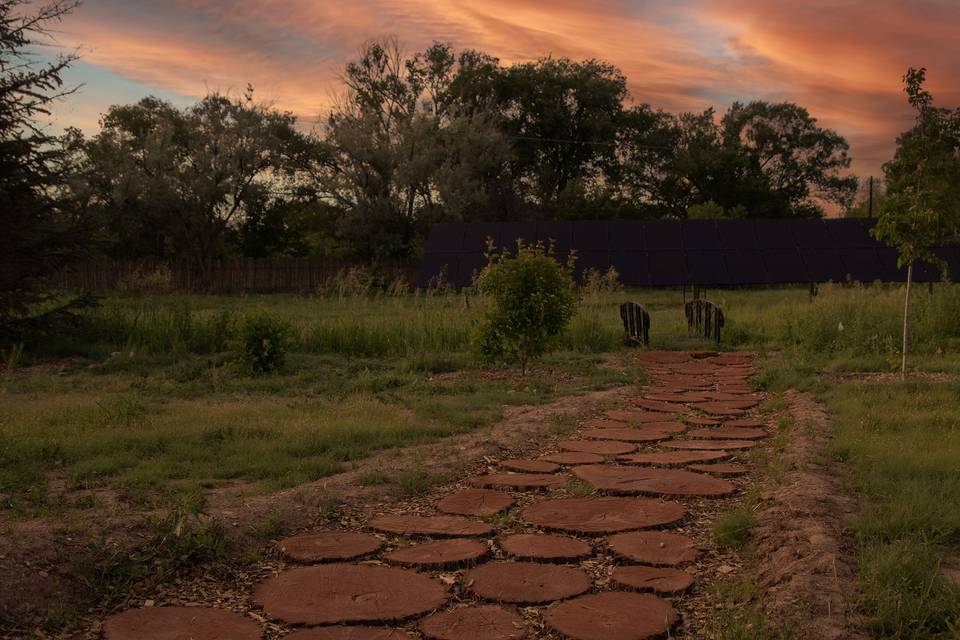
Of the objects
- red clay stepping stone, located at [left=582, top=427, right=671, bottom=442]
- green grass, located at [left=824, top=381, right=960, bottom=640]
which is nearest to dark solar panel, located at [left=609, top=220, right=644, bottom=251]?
green grass, located at [left=824, top=381, right=960, bottom=640]

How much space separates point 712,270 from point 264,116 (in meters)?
21.0

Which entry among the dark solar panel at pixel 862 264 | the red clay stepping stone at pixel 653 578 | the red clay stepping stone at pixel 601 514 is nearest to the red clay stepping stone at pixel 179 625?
the red clay stepping stone at pixel 653 578

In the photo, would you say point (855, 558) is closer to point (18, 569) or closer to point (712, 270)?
point (18, 569)

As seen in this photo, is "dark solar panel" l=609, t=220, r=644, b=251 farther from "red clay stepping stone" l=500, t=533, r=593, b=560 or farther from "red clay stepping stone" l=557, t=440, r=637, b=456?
"red clay stepping stone" l=500, t=533, r=593, b=560

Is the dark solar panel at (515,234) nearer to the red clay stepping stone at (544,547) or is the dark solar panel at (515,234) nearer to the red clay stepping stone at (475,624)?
the red clay stepping stone at (544,547)

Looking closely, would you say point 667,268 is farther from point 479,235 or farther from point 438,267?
point 438,267

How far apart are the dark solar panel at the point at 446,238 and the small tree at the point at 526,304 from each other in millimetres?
10422

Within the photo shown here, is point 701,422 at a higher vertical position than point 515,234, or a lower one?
lower

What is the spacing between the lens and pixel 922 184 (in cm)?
852

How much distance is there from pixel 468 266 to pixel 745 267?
5.93 metres

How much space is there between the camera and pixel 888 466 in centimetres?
452

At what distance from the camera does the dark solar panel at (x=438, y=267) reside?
18531 millimetres

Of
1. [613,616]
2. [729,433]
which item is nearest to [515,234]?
[729,433]

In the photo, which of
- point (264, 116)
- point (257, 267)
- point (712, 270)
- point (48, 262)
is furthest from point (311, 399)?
point (264, 116)
